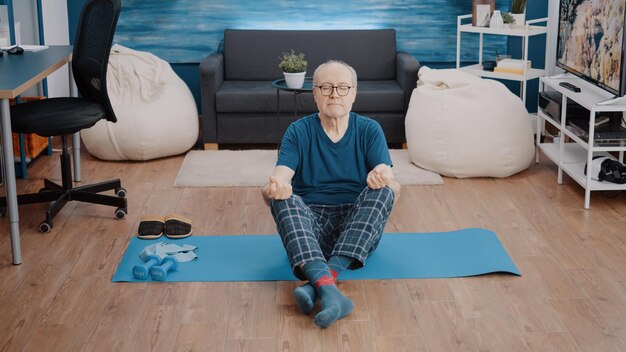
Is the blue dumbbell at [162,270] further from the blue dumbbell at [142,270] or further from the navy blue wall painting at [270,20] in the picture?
the navy blue wall painting at [270,20]

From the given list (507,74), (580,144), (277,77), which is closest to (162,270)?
(580,144)

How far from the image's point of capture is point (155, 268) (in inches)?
145

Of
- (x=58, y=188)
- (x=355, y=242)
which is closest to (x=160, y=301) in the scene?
(x=355, y=242)

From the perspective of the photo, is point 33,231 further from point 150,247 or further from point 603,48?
point 603,48

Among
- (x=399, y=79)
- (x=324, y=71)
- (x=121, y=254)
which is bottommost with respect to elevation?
(x=121, y=254)

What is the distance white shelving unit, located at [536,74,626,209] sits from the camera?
4633 millimetres

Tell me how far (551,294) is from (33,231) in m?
2.43

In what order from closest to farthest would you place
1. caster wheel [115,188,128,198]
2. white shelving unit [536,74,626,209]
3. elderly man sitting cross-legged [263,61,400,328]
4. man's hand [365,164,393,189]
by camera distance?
1. elderly man sitting cross-legged [263,61,400,328]
2. man's hand [365,164,393,189]
3. white shelving unit [536,74,626,209]
4. caster wheel [115,188,128,198]

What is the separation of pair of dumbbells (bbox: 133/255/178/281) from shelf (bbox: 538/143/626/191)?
2.22 meters

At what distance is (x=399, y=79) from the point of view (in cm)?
627

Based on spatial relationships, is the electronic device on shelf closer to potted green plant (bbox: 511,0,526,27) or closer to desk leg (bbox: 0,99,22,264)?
potted green plant (bbox: 511,0,526,27)

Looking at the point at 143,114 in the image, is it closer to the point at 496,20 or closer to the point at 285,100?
the point at 285,100

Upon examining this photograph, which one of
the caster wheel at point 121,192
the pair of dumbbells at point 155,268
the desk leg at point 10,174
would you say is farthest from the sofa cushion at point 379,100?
the desk leg at point 10,174

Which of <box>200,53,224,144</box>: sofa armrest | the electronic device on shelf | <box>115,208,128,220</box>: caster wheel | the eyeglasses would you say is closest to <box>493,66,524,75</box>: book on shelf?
the electronic device on shelf
